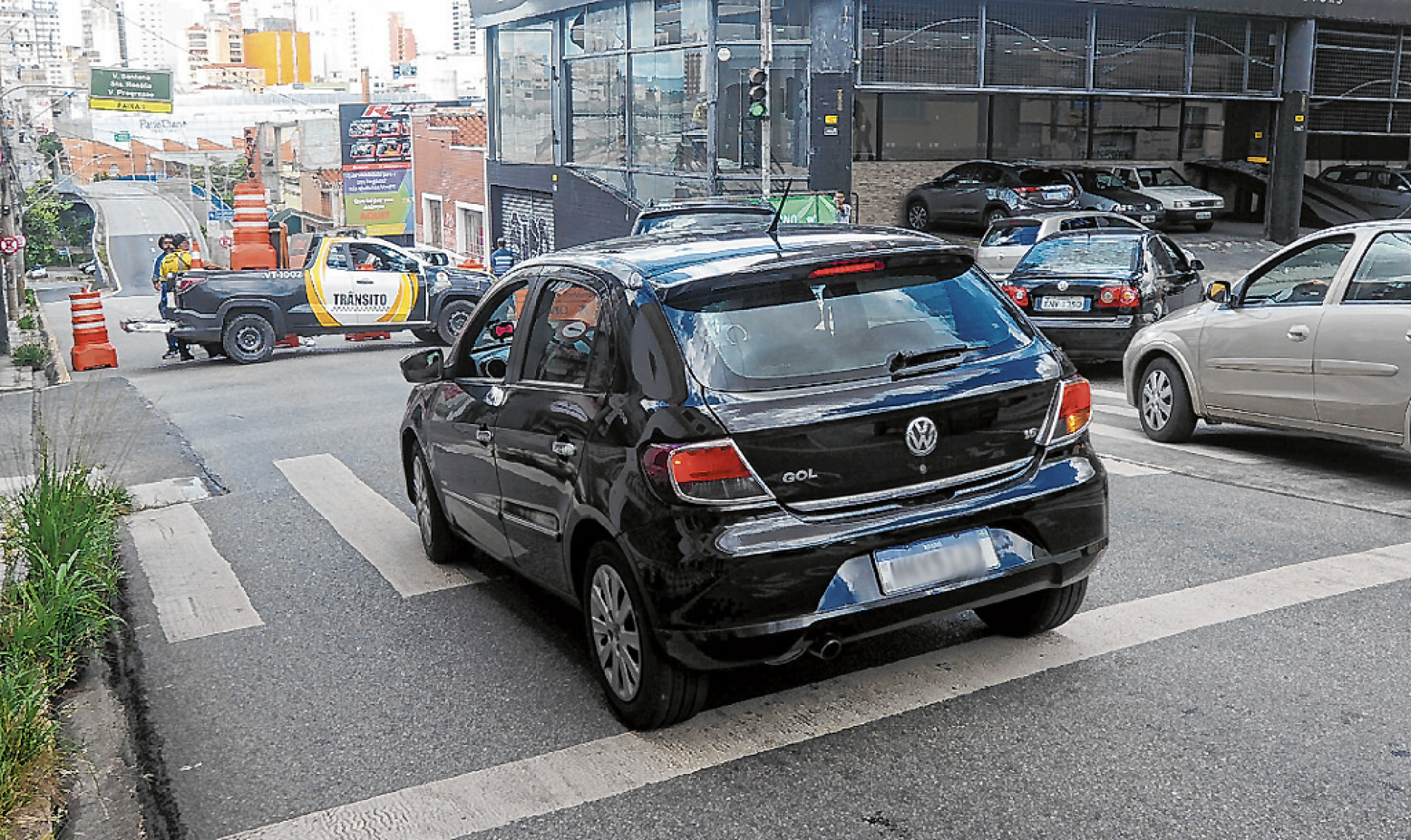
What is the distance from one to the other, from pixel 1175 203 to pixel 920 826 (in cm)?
3113

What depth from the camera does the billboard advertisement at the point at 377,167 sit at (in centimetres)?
7375

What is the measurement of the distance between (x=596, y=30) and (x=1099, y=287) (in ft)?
80.8

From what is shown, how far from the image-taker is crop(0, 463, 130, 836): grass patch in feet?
14.7

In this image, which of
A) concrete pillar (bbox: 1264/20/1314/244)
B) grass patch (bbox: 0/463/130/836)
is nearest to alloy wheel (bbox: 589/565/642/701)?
grass patch (bbox: 0/463/130/836)

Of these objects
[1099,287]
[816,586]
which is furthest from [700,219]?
Result: [816,586]

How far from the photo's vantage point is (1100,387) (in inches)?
558

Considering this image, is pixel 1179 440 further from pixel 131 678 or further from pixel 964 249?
pixel 131 678

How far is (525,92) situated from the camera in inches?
1563

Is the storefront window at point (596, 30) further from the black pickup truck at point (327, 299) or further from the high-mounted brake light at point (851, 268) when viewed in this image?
the high-mounted brake light at point (851, 268)

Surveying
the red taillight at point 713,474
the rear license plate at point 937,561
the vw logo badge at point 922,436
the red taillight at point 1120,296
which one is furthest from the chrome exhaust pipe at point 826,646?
the red taillight at point 1120,296

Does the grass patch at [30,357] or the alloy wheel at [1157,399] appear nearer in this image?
the alloy wheel at [1157,399]

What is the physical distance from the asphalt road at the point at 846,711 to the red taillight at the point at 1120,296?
577 cm

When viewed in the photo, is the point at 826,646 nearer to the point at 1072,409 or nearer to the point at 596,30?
the point at 1072,409

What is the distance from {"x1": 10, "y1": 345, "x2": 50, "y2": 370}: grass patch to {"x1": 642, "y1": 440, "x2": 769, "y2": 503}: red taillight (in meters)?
21.2
